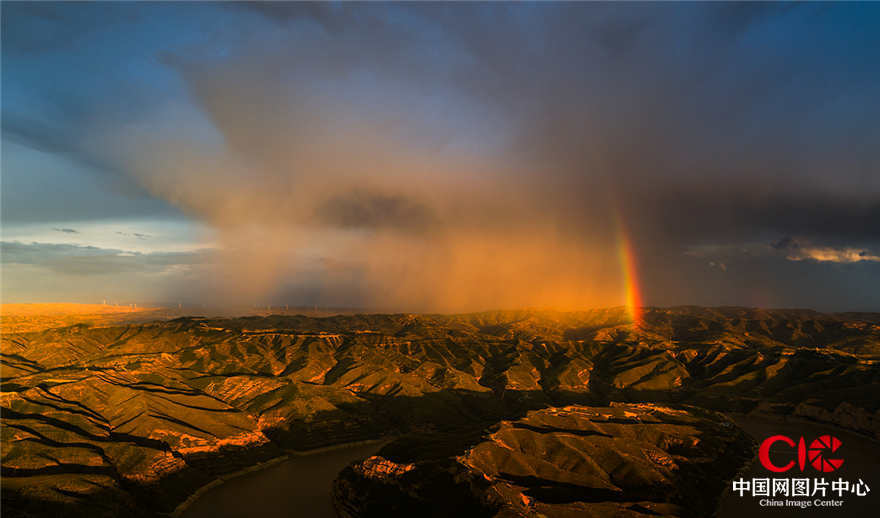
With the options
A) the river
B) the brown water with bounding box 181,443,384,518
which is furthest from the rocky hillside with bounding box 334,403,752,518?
the brown water with bounding box 181,443,384,518

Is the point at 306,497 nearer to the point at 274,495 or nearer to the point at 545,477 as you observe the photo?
the point at 274,495

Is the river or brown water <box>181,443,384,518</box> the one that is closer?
the river

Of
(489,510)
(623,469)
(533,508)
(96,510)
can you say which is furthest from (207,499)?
(623,469)

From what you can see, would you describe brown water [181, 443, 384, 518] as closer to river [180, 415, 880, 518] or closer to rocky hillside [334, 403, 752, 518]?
river [180, 415, 880, 518]

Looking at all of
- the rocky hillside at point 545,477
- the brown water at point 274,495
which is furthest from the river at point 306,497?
the rocky hillside at point 545,477

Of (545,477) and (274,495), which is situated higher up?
(545,477)

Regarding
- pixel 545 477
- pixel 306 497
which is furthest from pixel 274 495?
pixel 545 477

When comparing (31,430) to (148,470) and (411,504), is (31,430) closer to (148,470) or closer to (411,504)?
(148,470)

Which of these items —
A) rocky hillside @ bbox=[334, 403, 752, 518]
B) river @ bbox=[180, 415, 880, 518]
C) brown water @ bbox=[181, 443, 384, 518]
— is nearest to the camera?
rocky hillside @ bbox=[334, 403, 752, 518]
